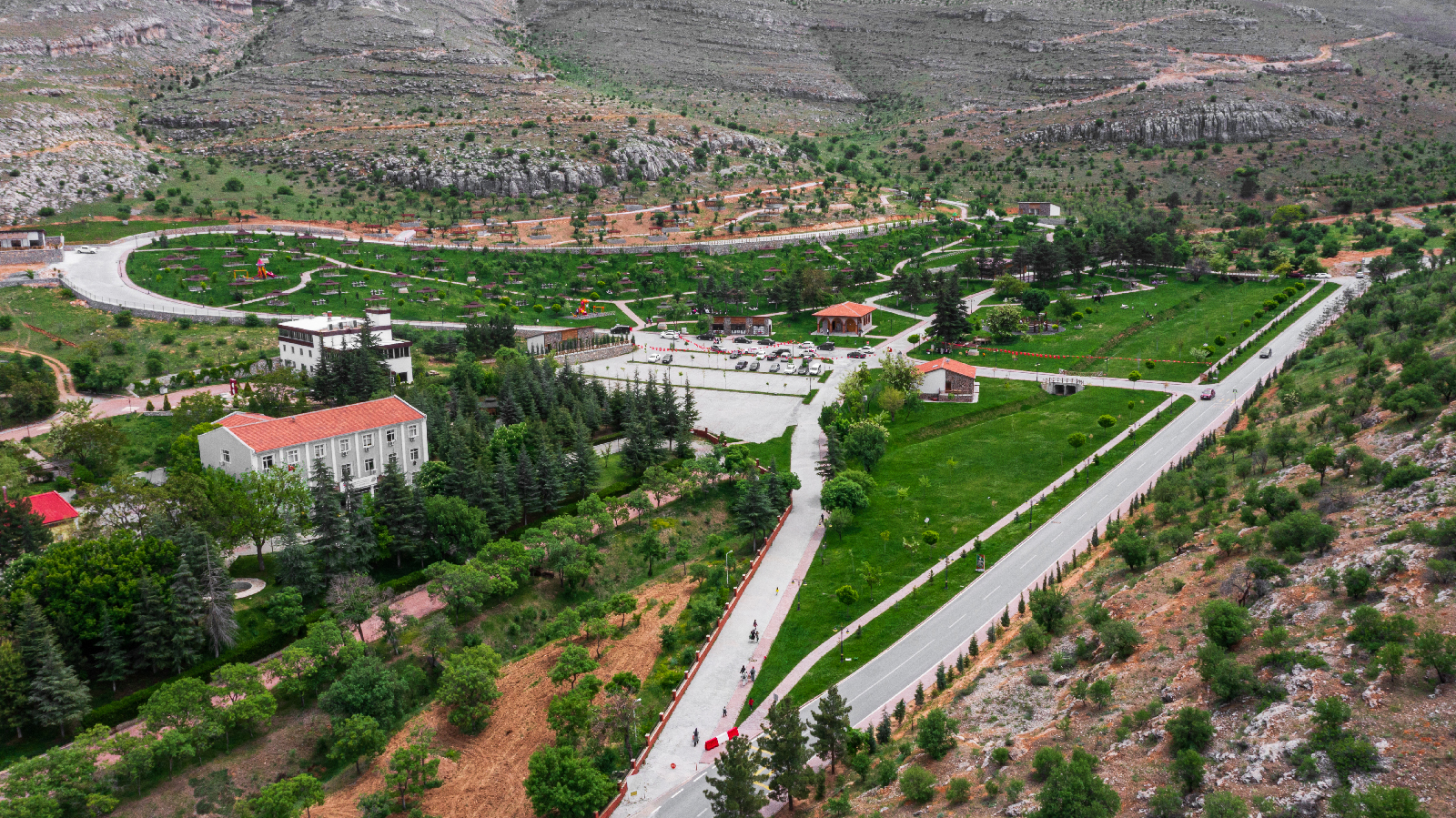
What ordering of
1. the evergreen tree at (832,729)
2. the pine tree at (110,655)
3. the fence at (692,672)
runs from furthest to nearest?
the pine tree at (110,655)
the fence at (692,672)
the evergreen tree at (832,729)

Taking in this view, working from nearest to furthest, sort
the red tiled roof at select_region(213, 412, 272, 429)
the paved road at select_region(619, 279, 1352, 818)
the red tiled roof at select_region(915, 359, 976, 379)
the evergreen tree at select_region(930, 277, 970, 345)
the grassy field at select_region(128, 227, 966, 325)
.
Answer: the paved road at select_region(619, 279, 1352, 818) < the red tiled roof at select_region(213, 412, 272, 429) < the red tiled roof at select_region(915, 359, 976, 379) < the evergreen tree at select_region(930, 277, 970, 345) < the grassy field at select_region(128, 227, 966, 325)

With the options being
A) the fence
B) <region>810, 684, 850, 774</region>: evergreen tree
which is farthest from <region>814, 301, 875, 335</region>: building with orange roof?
<region>810, 684, 850, 774</region>: evergreen tree

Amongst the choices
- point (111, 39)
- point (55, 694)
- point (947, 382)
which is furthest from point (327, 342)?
point (111, 39)

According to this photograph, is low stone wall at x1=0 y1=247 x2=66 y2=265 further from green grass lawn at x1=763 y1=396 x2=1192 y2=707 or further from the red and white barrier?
the red and white barrier

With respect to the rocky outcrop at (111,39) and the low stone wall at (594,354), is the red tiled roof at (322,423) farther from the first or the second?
the rocky outcrop at (111,39)

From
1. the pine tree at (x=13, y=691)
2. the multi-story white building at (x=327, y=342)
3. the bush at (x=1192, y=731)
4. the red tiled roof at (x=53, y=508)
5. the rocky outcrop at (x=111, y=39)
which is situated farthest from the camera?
the rocky outcrop at (x=111, y=39)

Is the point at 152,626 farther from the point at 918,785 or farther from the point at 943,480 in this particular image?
the point at 943,480

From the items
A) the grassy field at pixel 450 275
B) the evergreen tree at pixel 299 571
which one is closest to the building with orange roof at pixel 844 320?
the grassy field at pixel 450 275
